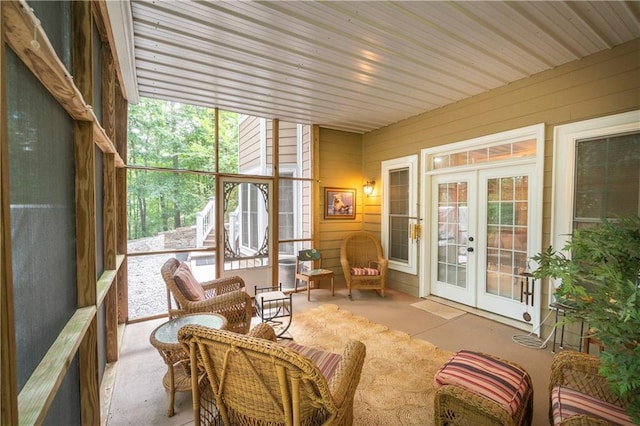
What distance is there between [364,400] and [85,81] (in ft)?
9.15

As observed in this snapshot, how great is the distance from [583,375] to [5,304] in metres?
2.89

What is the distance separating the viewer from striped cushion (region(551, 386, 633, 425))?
1.44 m

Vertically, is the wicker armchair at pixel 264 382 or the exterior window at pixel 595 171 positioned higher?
the exterior window at pixel 595 171

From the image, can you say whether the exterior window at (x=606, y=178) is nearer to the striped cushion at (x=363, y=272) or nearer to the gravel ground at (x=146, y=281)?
the striped cushion at (x=363, y=272)

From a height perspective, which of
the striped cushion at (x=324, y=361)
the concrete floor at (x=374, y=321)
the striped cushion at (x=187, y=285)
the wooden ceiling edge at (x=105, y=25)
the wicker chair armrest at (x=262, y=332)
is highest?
the wooden ceiling edge at (x=105, y=25)

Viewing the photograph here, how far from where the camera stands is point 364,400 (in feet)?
7.23

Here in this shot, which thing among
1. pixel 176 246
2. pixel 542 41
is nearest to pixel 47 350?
pixel 176 246

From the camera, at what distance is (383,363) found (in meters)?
2.72

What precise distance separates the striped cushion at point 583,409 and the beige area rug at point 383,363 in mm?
802

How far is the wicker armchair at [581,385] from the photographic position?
1.49 metres

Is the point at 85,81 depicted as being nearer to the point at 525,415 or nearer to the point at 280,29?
the point at 280,29

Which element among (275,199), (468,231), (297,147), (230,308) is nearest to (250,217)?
(275,199)

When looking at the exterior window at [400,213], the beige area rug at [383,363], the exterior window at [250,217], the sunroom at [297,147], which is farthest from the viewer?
the exterior window at [400,213]

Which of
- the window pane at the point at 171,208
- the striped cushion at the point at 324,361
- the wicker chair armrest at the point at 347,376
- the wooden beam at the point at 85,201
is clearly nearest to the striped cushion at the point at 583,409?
the wicker chair armrest at the point at 347,376
